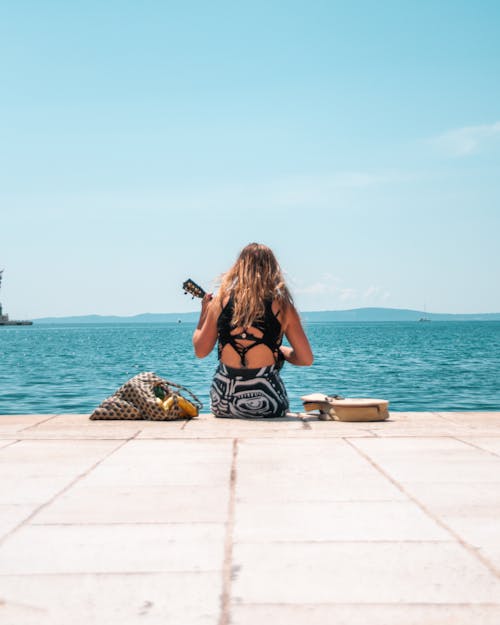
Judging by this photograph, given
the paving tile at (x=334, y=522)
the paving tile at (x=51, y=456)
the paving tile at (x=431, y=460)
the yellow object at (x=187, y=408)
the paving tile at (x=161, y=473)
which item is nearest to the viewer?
the paving tile at (x=334, y=522)

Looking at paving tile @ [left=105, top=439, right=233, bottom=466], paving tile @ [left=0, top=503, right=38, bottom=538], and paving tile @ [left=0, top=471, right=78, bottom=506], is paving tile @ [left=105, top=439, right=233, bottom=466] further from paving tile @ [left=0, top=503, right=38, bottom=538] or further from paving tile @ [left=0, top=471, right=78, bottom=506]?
paving tile @ [left=0, top=503, right=38, bottom=538]

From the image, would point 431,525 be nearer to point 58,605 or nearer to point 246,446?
point 58,605

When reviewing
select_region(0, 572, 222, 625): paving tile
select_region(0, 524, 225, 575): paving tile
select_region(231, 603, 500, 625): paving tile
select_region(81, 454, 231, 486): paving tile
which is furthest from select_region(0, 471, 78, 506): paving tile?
select_region(231, 603, 500, 625): paving tile

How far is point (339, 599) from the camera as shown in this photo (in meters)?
2.19

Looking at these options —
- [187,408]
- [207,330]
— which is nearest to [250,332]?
[207,330]

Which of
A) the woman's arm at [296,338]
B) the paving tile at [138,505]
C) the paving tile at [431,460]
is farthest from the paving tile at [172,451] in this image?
the woman's arm at [296,338]

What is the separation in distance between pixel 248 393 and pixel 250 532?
3.32 metres

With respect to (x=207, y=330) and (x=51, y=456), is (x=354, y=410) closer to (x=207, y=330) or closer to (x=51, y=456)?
(x=207, y=330)

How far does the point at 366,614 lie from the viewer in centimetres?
209

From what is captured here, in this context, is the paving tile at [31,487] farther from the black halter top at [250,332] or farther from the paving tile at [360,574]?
the black halter top at [250,332]

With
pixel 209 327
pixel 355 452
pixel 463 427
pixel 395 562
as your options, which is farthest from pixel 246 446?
pixel 395 562

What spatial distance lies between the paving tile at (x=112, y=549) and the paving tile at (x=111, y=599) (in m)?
0.08

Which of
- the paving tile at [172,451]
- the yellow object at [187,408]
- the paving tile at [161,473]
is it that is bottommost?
the paving tile at [172,451]

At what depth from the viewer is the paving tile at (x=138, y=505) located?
3.03 m
